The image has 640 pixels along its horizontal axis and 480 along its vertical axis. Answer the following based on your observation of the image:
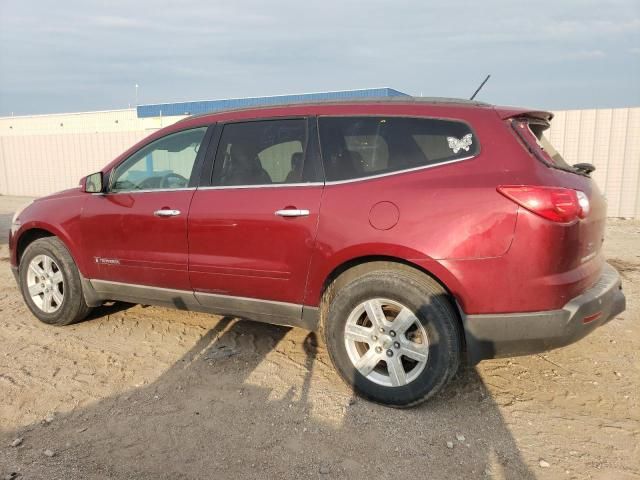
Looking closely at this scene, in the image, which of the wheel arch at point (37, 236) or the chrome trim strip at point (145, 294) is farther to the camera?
the wheel arch at point (37, 236)

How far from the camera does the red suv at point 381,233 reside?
2.75 metres

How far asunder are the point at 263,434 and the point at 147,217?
1.90m

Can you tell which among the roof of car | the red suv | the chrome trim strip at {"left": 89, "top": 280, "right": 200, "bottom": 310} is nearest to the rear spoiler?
the red suv

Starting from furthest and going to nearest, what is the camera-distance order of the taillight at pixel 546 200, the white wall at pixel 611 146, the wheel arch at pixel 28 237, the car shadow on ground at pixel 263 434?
the white wall at pixel 611 146
the wheel arch at pixel 28 237
the taillight at pixel 546 200
the car shadow on ground at pixel 263 434

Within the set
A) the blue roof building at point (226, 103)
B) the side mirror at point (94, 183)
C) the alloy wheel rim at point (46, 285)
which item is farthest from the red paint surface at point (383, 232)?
the blue roof building at point (226, 103)

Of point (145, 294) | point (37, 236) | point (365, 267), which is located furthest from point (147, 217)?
point (365, 267)

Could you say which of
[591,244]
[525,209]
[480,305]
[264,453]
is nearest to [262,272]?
[264,453]

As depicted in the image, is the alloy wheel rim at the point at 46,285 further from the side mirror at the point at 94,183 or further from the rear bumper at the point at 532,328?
the rear bumper at the point at 532,328

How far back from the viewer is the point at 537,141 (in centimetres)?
304

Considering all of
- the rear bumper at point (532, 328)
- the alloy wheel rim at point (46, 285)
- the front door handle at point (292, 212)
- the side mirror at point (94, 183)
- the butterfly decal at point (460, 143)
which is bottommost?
the alloy wheel rim at point (46, 285)

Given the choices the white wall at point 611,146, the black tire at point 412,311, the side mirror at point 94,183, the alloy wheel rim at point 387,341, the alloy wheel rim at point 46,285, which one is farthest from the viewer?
the white wall at point 611,146

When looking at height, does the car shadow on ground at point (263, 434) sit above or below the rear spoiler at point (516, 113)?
below

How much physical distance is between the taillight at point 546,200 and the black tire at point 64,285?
3.51 metres

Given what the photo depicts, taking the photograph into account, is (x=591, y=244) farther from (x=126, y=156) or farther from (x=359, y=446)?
(x=126, y=156)
